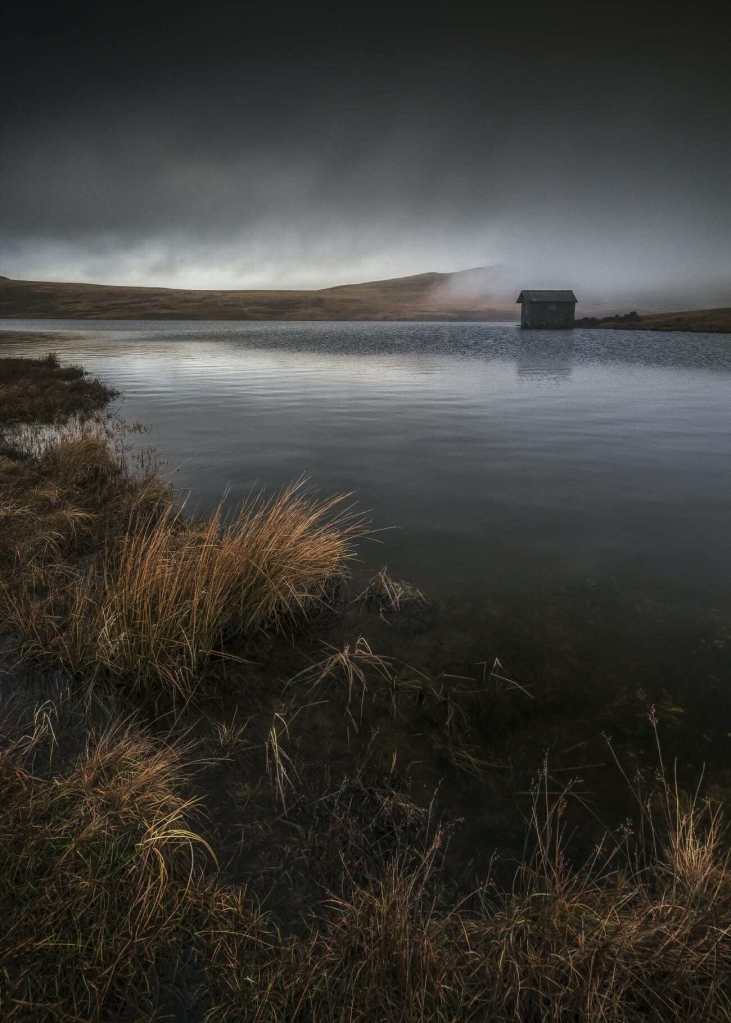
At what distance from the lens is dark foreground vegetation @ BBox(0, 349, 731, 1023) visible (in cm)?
244

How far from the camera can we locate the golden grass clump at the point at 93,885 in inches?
93.8

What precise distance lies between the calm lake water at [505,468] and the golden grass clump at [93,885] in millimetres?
4464

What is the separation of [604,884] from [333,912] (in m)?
1.63

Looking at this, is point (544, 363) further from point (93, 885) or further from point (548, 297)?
point (548, 297)

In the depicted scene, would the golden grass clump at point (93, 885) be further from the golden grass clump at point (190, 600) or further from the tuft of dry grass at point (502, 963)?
the golden grass clump at point (190, 600)

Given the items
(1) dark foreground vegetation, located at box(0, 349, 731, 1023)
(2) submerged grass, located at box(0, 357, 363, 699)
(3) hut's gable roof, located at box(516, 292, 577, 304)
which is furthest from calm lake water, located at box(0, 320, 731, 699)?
(3) hut's gable roof, located at box(516, 292, 577, 304)

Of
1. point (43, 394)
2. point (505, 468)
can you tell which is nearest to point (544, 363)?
point (505, 468)

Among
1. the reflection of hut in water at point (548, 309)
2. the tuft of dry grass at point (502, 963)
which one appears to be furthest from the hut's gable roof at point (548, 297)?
the tuft of dry grass at point (502, 963)

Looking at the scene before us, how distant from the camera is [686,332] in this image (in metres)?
97.6

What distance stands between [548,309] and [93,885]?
→ 115 meters

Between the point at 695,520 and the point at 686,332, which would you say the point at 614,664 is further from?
the point at 686,332

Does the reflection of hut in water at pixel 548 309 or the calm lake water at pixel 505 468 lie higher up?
the reflection of hut in water at pixel 548 309

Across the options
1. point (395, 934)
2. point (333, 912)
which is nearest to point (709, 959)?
point (395, 934)

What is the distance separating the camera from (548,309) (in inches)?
4085
